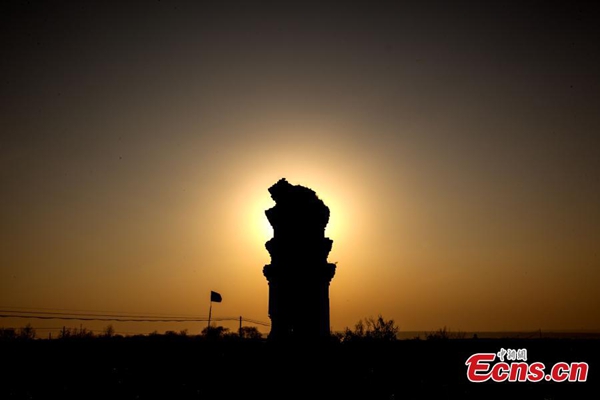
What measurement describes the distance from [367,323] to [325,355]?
12098mm

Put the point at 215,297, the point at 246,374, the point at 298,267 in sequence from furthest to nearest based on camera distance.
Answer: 1. the point at 215,297
2. the point at 298,267
3. the point at 246,374

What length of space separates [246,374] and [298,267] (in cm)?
419

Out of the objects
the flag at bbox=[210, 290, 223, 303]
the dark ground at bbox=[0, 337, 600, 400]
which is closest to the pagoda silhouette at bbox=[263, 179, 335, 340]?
the dark ground at bbox=[0, 337, 600, 400]

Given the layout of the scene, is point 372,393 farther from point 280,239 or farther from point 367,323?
point 367,323

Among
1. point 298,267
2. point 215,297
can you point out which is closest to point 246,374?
point 298,267

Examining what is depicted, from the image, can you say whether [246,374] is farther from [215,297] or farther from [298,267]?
[215,297]

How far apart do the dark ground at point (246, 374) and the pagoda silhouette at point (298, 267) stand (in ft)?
2.88

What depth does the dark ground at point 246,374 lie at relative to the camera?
12938 mm

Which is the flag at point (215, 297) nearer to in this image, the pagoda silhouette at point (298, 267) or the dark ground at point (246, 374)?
the dark ground at point (246, 374)

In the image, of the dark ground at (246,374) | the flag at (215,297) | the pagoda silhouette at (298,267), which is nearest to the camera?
the dark ground at (246,374)

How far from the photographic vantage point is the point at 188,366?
15.9 m

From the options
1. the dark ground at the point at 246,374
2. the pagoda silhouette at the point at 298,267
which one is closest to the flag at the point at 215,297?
the dark ground at the point at 246,374

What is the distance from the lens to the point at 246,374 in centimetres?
1472

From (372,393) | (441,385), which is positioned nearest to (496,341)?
(441,385)
